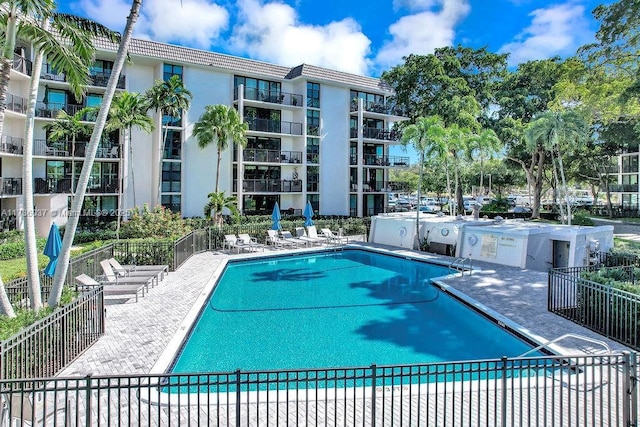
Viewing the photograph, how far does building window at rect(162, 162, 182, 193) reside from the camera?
97.9 ft

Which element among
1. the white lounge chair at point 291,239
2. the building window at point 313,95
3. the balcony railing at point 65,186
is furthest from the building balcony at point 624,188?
the balcony railing at point 65,186

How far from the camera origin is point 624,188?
49.2 m

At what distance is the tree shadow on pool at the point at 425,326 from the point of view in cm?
1054

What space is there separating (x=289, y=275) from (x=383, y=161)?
70.0 ft

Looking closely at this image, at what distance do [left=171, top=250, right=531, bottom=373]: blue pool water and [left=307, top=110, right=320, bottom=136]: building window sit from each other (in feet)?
60.0

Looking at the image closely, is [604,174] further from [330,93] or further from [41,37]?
[41,37]

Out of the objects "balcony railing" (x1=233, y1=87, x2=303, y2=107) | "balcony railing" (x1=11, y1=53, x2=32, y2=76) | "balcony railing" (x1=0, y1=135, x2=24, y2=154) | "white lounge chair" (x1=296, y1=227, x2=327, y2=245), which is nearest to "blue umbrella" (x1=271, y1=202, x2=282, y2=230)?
"white lounge chair" (x1=296, y1=227, x2=327, y2=245)

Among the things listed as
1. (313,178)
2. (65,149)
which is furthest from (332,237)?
(65,149)

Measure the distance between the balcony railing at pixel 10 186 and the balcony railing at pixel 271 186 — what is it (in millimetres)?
13153

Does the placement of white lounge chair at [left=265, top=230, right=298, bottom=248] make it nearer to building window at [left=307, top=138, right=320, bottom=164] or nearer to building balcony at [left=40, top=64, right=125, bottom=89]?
building window at [left=307, top=138, right=320, bottom=164]

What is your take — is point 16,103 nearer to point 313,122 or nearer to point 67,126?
point 67,126

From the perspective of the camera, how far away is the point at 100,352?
906cm

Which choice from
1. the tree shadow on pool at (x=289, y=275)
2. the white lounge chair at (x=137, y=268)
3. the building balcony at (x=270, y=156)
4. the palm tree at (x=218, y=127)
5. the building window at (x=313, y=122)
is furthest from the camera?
the building window at (x=313, y=122)

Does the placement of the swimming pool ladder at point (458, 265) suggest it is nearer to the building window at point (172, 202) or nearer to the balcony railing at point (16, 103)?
the building window at point (172, 202)
